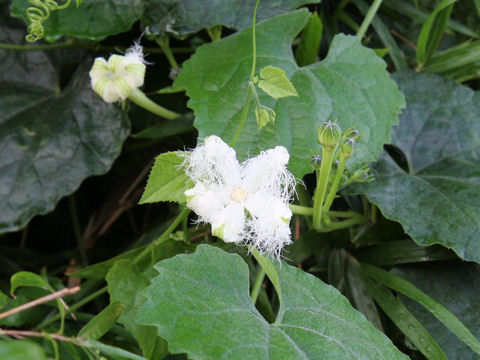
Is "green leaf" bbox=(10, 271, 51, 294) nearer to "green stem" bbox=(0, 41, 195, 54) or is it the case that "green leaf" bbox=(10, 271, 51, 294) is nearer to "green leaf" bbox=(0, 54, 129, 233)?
"green leaf" bbox=(0, 54, 129, 233)

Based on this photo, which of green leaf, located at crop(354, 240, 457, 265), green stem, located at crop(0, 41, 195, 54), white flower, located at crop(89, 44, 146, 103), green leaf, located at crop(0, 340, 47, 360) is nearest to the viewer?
green leaf, located at crop(0, 340, 47, 360)

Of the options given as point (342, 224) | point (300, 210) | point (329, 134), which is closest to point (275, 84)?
point (329, 134)

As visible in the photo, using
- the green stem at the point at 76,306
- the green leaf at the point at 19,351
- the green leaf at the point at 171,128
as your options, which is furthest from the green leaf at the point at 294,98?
the green leaf at the point at 19,351

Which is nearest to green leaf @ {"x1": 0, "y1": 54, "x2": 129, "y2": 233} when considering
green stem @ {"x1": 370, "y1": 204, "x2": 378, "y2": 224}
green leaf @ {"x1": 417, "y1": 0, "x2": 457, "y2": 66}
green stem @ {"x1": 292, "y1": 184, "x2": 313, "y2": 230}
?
green stem @ {"x1": 292, "y1": 184, "x2": 313, "y2": 230}

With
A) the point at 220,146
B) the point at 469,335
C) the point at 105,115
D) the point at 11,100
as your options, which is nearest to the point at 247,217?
the point at 220,146

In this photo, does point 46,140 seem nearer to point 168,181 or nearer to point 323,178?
point 168,181
